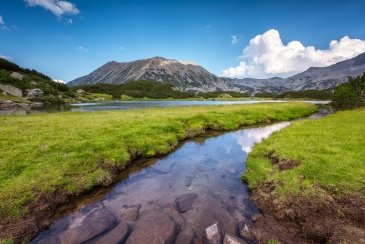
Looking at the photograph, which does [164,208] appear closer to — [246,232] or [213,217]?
[213,217]

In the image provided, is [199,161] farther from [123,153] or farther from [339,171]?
[339,171]

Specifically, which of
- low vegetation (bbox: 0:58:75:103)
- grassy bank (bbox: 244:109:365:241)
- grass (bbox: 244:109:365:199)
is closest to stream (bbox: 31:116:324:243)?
grassy bank (bbox: 244:109:365:241)

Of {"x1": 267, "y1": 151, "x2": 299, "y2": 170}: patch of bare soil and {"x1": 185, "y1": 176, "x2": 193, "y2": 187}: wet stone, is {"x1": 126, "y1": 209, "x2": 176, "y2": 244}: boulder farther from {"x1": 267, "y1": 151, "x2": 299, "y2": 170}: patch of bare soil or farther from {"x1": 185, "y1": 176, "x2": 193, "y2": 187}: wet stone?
{"x1": 267, "y1": 151, "x2": 299, "y2": 170}: patch of bare soil

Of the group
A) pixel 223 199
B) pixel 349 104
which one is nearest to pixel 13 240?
pixel 223 199

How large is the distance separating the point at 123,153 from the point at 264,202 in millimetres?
12910

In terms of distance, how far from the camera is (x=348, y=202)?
1077 centimetres

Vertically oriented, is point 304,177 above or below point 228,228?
above

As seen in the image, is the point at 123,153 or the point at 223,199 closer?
the point at 223,199

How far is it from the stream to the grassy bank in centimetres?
145

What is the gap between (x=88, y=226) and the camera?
35.1 ft

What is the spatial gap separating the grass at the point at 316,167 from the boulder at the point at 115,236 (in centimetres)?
844

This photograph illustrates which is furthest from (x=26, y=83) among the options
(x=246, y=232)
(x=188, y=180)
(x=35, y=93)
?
(x=246, y=232)

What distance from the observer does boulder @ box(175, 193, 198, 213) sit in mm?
12359

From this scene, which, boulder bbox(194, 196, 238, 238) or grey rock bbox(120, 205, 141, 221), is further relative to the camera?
grey rock bbox(120, 205, 141, 221)
